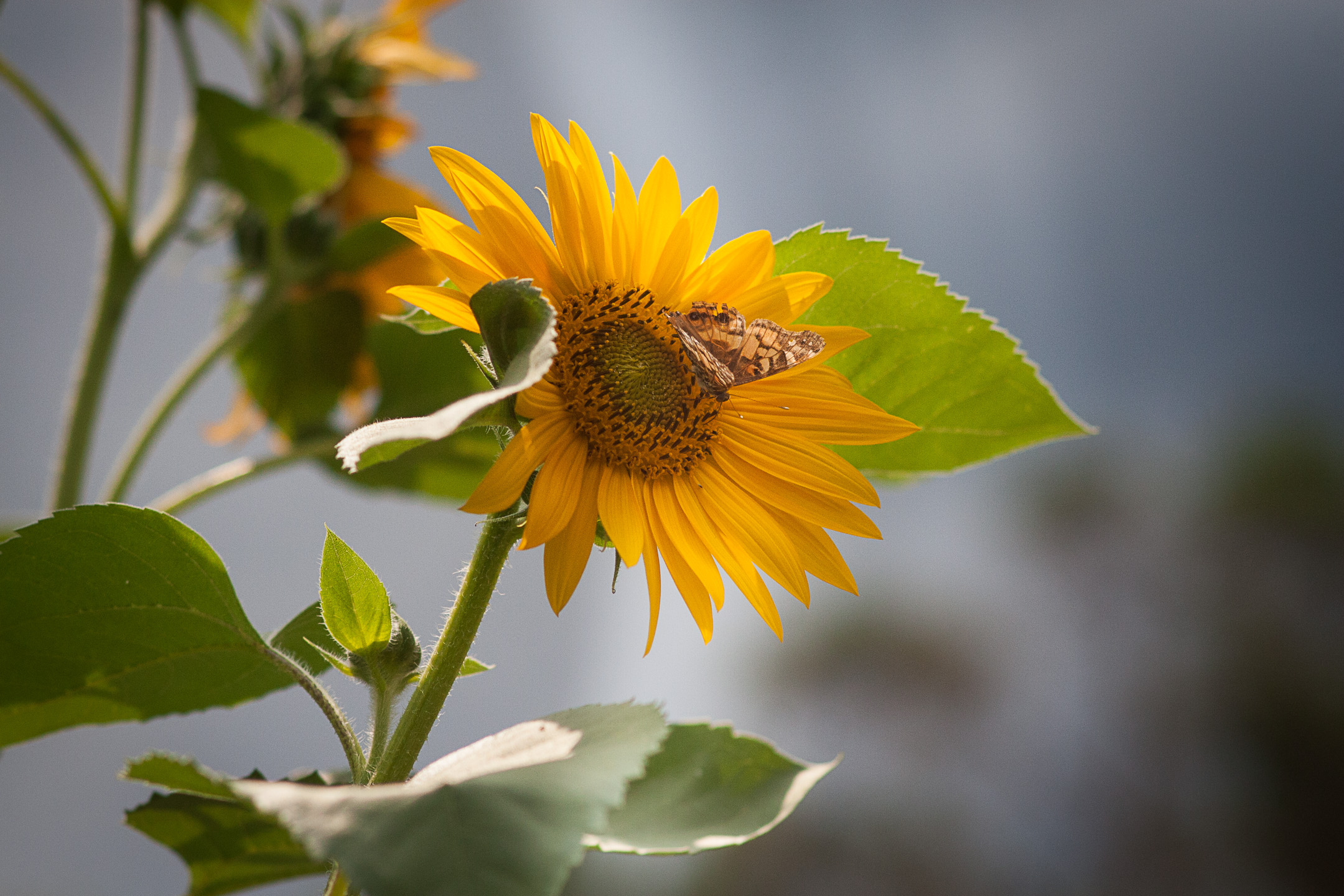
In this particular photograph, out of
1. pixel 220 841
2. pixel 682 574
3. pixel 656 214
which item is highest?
pixel 656 214

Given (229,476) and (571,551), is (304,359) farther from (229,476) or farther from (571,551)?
(571,551)

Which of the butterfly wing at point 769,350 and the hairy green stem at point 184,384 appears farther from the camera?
the hairy green stem at point 184,384

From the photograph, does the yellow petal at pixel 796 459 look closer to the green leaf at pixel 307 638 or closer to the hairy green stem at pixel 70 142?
the green leaf at pixel 307 638

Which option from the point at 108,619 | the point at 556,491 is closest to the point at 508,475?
the point at 556,491

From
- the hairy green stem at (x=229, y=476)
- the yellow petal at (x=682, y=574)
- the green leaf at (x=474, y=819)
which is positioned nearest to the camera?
the green leaf at (x=474, y=819)

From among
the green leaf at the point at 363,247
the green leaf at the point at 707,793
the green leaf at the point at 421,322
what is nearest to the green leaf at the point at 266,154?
the green leaf at the point at 363,247

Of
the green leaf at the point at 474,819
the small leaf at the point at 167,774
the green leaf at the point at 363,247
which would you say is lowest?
the small leaf at the point at 167,774

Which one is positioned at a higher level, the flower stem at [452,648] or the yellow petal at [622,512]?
the yellow petal at [622,512]

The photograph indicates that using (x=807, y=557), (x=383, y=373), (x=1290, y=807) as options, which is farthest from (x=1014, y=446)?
(x=1290, y=807)
